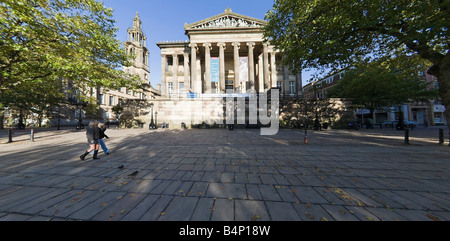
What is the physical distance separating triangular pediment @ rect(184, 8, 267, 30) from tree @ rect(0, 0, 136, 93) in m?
20.1

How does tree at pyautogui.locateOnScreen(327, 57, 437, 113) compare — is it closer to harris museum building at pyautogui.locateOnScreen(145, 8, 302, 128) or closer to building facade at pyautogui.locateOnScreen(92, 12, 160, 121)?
harris museum building at pyautogui.locateOnScreen(145, 8, 302, 128)

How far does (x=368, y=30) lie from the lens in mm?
7414

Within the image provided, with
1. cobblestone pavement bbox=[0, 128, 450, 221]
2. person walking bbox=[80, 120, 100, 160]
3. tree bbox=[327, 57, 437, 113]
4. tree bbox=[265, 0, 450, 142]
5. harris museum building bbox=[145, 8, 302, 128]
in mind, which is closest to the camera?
cobblestone pavement bbox=[0, 128, 450, 221]

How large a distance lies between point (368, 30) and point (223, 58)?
20614mm

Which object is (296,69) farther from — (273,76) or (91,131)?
(273,76)

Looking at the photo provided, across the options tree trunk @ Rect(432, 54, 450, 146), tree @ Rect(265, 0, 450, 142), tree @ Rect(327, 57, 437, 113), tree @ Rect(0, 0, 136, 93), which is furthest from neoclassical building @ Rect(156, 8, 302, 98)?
tree trunk @ Rect(432, 54, 450, 146)

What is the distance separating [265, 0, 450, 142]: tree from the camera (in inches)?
229

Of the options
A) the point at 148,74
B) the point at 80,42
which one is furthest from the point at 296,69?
the point at 148,74

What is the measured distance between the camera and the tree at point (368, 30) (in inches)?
229

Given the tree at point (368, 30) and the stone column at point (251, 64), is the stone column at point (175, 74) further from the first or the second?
the tree at point (368, 30)

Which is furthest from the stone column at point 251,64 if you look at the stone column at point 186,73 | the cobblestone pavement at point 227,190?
the cobblestone pavement at point 227,190

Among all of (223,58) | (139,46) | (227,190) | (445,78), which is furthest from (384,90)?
(139,46)
